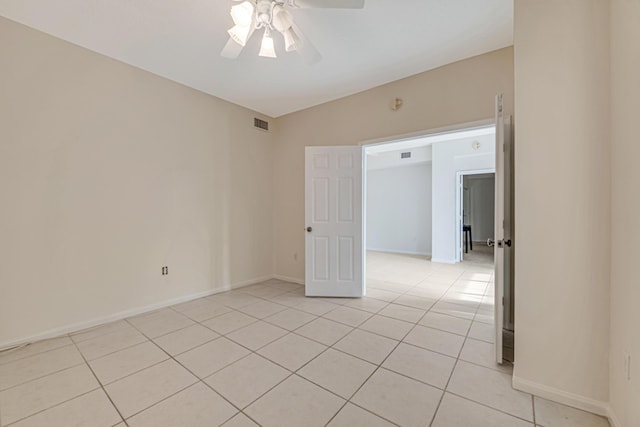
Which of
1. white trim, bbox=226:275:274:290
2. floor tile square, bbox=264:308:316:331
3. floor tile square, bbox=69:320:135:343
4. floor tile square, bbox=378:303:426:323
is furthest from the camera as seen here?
white trim, bbox=226:275:274:290

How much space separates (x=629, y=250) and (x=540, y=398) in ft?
3.49

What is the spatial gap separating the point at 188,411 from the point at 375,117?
3531 millimetres

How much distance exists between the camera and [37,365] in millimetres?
1895

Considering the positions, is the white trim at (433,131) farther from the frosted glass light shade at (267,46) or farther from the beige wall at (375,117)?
the frosted glass light shade at (267,46)

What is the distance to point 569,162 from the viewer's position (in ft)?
4.88

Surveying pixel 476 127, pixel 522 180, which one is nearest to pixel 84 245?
pixel 522 180

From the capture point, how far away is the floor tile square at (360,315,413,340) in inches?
93.5

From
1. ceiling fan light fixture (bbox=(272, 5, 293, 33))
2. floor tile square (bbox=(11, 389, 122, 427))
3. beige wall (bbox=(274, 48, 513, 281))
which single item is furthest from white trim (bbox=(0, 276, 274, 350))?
ceiling fan light fixture (bbox=(272, 5, 293, 33))

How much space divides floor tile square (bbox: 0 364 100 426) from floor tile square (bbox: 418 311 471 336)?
9.36 ft

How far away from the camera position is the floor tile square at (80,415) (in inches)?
53.5

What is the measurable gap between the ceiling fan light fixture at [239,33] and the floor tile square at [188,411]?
251cm

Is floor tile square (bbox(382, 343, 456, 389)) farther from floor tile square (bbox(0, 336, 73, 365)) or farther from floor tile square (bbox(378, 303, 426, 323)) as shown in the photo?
floor tile square (bbox(0, 336, 73, 365))

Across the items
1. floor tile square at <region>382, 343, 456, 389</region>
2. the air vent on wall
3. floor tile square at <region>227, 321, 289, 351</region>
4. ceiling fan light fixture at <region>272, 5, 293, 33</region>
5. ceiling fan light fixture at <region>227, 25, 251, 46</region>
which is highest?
the air vent on wall

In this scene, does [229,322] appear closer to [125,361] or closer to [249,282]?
[125,361]
